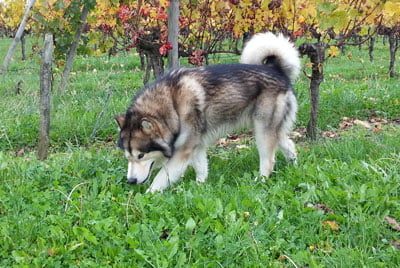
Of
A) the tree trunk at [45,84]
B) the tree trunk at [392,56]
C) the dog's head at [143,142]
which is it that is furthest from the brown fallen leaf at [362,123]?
the tree trunk at [392,56]

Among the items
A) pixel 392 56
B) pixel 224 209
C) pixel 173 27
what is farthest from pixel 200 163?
pixel 392 56

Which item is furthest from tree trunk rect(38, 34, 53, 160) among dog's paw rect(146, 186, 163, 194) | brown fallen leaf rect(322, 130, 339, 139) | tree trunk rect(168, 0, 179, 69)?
brown fallen leaf rect(322, 130, 339, 139)

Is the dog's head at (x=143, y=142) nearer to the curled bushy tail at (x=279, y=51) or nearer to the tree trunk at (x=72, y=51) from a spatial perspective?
the curled bushy tail at (x=279, y=51)

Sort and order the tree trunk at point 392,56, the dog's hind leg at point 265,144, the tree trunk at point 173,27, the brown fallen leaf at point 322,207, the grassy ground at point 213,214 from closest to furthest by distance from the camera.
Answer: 1. the grassy ground at point 213,214
2. the brown fallen leaf at point 322,207
3. the dog's hind leg at point 265,144
4. the tree trunk at point 173,27
5. the tree trunk at point 392,56

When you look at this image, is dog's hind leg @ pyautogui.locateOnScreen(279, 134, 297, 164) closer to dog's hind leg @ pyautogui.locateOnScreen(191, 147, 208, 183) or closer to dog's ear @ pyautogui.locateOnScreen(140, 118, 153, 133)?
dog's hind leg @ pyautogui.locateOnScreen(191, 147, 208, 183)

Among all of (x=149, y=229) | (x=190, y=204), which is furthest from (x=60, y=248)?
(x=190, y=204)

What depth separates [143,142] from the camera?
498 cm

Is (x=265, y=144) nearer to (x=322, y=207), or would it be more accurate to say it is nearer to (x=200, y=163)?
(x=200, y=163)

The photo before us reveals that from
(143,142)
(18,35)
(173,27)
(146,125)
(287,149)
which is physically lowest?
(287,149)

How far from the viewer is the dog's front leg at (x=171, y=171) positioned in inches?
193

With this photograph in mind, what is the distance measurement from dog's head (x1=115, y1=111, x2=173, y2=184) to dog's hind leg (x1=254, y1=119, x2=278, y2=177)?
35.8 inches

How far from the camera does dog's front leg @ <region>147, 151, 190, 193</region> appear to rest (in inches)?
193

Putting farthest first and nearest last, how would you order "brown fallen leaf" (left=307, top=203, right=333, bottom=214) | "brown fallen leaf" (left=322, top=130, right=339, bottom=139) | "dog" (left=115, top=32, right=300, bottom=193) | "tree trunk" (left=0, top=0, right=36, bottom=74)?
"brown fallen leaf" (left=322, top=130, right=339, bottom=139), "dog" (left=115, top=32, right=300, bottom=193), "tree trunk" (left=0, top=0, right=36, bottom=74), "brown fallen leaf" (left=307, top=203, right=333, bottom=214)

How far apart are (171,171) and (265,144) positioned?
100 centimetres
